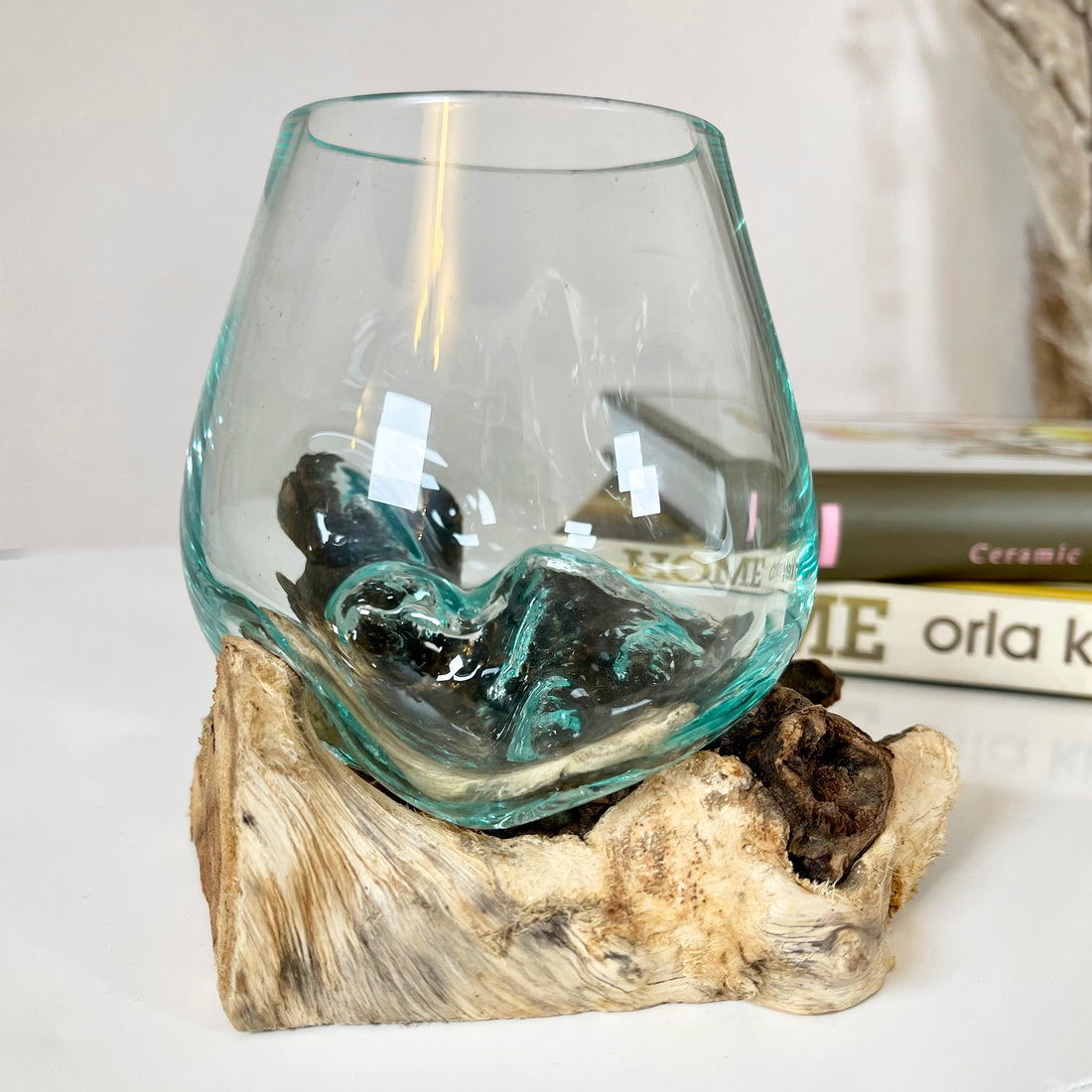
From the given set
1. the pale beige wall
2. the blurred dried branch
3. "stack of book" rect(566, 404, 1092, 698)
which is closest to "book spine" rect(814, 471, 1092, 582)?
"stack of book" rect(566, 404, 1092, 698)

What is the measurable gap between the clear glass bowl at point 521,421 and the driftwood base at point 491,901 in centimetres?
1

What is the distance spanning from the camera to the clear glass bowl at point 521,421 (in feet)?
0.89

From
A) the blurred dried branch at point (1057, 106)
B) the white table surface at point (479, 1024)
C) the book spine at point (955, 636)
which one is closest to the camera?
the white table surface at point (479, 1024)

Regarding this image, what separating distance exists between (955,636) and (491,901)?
317 mm

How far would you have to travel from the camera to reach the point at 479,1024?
286mm

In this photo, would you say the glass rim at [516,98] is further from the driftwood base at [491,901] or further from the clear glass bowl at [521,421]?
the driftwood base at [491,901]

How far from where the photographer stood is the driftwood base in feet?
0.91

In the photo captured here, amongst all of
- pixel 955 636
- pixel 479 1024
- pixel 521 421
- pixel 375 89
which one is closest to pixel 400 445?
pixel 521 421

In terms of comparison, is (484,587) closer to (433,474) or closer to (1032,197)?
(433,474)

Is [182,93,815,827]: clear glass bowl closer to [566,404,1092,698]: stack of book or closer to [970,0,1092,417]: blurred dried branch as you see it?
[566,404,1092,698]: stack of book

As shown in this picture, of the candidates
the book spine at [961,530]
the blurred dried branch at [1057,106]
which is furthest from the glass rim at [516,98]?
the blurred dried branch at [1057,106]

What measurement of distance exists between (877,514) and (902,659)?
64mm

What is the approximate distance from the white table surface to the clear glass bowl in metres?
0.06

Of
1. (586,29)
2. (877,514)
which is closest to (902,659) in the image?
(877,514)
